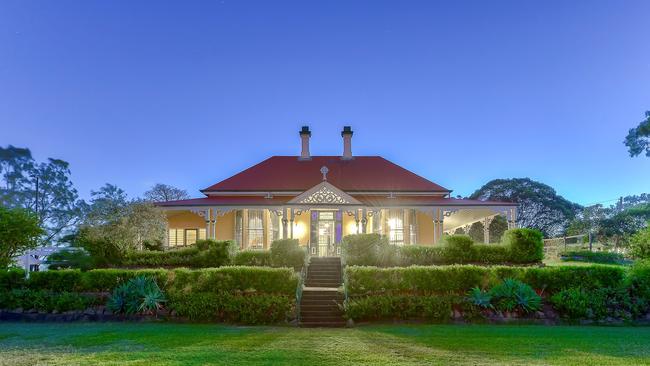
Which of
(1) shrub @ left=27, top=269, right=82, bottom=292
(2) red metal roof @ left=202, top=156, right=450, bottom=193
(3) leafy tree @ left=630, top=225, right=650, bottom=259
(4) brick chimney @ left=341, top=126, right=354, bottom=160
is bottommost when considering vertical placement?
(1) shrub @ left=27, top=269, right=82, bottom=292

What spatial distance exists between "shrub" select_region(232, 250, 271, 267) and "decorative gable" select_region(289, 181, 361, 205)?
438 centimetres

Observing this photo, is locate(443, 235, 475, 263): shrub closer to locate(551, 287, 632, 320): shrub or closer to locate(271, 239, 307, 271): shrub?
locate(551, 287, 632, 320): shrub

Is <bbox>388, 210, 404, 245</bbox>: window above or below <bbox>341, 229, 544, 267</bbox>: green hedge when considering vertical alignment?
above

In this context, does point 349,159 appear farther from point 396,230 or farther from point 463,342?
point 463,342

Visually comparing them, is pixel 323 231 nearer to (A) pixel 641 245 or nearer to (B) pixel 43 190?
Answer: (A) pixel 641 245

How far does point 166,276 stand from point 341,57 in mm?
13642

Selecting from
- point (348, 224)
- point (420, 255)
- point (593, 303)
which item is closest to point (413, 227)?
point (348, 224)

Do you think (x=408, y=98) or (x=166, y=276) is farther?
(x=408, y=98)

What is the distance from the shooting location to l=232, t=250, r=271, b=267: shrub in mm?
20500

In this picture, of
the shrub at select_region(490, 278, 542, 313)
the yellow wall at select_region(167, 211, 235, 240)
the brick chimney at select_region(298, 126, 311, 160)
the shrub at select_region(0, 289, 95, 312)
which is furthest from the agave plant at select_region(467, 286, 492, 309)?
the brick chimney at select_region(298, 126, 311, 160)

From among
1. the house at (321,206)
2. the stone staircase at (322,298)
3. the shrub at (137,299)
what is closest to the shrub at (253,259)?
the stone staircase at (322,298)

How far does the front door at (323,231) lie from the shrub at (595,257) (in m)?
13.9

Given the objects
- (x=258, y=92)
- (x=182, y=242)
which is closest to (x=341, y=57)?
(x=258, y=92)

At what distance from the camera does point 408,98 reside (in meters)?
26.4
